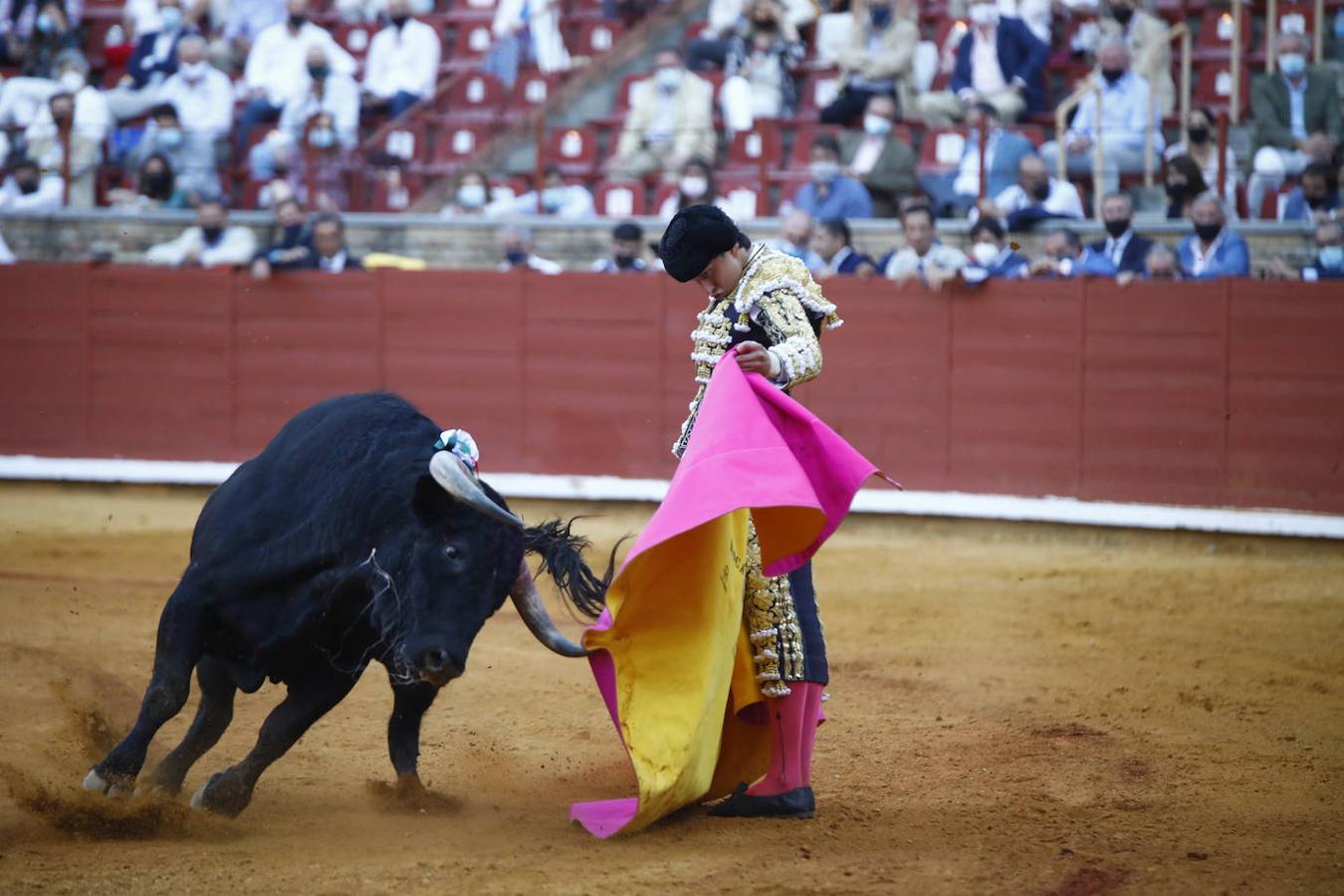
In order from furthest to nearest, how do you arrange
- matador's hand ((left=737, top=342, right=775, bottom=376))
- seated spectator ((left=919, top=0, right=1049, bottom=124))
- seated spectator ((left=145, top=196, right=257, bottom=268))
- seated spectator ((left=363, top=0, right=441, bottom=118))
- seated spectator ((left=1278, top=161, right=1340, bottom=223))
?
seated spectator ((left=363, top=0, right=441, bottom=118)) → seated spectator ((left=145, top=196, right=257, bottom=268)) → seated spectator ((left=919, top=0, right=1049, bottom=124)) → seated spectator ((left=1278, top=161, right=1340, bottom=223)) → matador's hand ((left=737, top=342, right=775, bottom=376))

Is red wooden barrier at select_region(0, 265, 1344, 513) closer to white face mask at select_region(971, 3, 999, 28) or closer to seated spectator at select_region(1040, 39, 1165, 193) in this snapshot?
seated spectator at select_region(1040, 39, 1165, 193)

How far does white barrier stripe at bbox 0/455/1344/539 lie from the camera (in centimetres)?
747

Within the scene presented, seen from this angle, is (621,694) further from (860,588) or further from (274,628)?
(860,588)

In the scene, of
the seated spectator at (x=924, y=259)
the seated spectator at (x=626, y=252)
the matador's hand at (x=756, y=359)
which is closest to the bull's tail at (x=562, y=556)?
the matador's hand at (x=756, y=359)

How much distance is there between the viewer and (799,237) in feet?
26.6

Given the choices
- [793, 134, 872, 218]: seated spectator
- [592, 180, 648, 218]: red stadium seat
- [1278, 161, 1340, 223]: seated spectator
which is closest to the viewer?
[1278, 161, 1340, 223]: seated spectator

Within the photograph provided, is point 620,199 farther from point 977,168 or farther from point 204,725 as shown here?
point 204,725

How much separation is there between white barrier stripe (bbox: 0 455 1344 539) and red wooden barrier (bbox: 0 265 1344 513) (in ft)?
0.23

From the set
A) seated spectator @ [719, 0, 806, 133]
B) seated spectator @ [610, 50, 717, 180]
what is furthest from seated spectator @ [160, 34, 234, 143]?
seated spectator @ [719, 0, 806, 133]

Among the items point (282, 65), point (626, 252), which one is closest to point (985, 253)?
point (626, 252)

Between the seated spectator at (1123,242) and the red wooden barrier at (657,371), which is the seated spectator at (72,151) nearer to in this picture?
the red wooden barrier at (657,371)

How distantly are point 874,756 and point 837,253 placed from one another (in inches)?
176

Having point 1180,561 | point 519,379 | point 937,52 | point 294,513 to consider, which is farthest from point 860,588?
point 937,52

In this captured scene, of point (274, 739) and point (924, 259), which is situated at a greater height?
point (924, 259)
